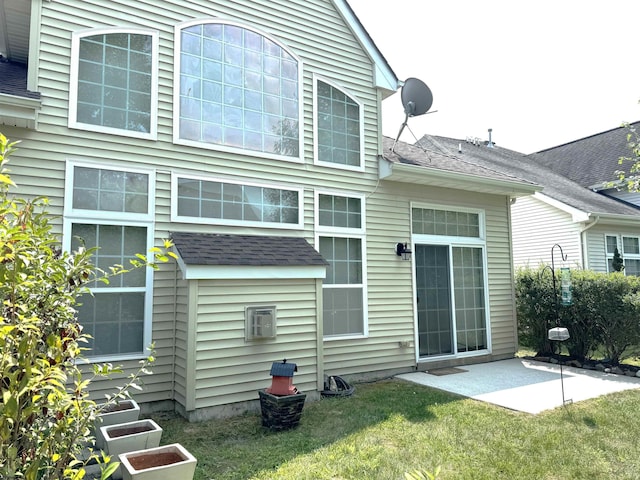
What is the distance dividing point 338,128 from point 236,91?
1.83m

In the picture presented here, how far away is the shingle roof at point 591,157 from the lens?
47.5ft

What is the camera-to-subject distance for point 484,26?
731cm

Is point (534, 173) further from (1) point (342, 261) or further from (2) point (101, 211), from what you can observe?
(2) point (101, 211)

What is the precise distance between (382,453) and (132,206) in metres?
4.01

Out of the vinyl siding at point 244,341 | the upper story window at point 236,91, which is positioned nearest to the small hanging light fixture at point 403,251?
the vinyl siding at point 244,341

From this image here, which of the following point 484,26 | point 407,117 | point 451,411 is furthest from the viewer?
point 407,117

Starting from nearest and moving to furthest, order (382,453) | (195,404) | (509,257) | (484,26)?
(382,453) < (195,404) < (484,26) < (509,257)

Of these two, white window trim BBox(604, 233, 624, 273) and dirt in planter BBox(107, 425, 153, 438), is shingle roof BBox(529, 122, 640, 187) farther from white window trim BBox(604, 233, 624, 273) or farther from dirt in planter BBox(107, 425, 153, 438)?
dirt in planter BBox(107, 425, 153, 438)

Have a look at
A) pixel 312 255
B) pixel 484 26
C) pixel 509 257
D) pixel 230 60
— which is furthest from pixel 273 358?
pixel 484 26

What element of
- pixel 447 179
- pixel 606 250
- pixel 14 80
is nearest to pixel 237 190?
pixel 14 80

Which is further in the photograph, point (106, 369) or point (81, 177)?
point (81, 177)

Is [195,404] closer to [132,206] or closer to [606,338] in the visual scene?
[132,206]

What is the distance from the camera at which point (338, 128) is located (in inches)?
274

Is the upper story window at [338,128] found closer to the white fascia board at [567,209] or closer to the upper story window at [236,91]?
the upper story window at [236,91]
